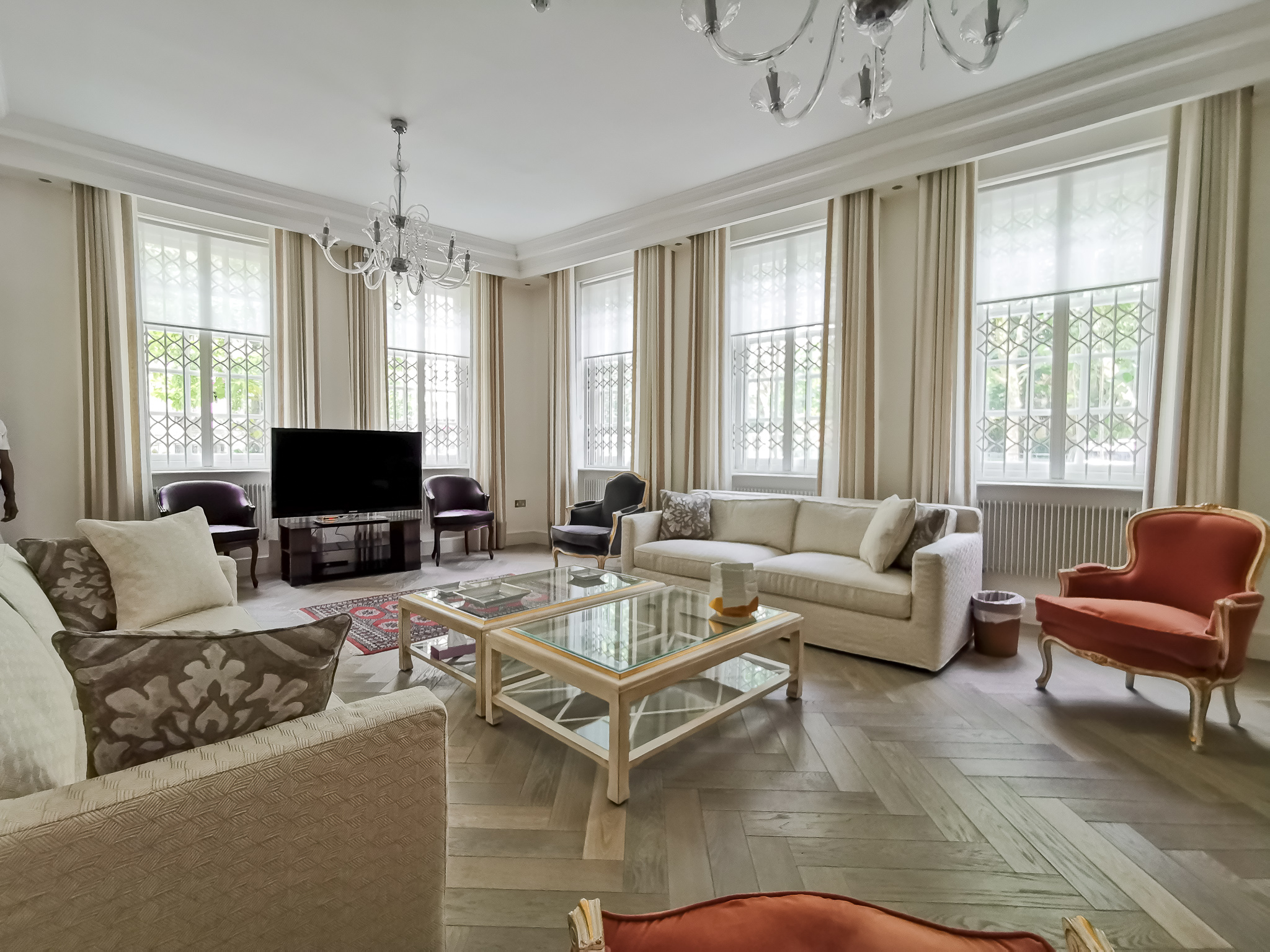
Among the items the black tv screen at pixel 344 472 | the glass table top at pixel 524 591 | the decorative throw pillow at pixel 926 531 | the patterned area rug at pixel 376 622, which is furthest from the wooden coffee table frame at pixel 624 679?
the black tv screen at pixel 344 472

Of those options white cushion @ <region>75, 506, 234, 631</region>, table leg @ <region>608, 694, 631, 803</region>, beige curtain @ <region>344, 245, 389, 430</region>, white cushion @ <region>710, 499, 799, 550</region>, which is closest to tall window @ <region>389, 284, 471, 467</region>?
beige curtain @ <region>344, 245, 389, 430</region>

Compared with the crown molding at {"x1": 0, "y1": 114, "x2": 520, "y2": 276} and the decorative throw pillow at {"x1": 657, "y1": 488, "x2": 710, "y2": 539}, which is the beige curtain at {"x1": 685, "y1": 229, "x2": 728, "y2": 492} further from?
the crown molding at {"x1": 0, "y1": 114, "x2": 520, "y2": 276}

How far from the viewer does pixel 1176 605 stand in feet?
8.47

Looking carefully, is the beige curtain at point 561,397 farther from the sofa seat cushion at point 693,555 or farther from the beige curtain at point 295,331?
the beige curtain at point 295,331

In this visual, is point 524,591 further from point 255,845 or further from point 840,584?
point 255,845

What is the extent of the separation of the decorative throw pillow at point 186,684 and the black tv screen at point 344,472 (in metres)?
4.05

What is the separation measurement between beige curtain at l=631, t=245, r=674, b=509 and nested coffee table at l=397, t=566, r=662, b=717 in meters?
2.16

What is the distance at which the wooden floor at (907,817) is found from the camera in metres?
1.41

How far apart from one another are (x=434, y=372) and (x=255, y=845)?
18.0 feet

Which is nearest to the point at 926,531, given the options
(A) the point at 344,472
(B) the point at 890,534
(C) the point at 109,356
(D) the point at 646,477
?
(B) the point at 890,534

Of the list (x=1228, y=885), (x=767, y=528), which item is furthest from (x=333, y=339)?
(x=1228, y=885)

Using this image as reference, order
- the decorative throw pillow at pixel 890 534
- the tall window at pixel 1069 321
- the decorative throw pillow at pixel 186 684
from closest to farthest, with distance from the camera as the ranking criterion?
the decorative throw pillow at pixel 186 684
the decorative throw pillow at pixel 890 534
the tall window at pixel 1069 321

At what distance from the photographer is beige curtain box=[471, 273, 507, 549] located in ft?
20.2

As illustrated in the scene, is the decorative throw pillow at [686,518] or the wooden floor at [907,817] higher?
the decorative throw pillow at [686,518]
